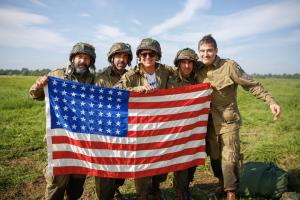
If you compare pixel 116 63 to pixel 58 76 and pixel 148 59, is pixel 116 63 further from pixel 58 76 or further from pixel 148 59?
pixel 58 76

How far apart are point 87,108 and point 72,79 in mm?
627

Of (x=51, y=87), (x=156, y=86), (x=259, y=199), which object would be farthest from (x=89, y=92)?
(x=259, y=199)

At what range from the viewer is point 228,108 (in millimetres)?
5707

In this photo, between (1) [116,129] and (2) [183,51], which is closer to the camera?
(1) [116,129]

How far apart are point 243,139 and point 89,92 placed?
7.71 metres

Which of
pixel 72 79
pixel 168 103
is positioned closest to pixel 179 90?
pixel 168 103

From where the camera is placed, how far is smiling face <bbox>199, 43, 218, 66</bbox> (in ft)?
18.5

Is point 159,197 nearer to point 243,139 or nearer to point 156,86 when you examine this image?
point 156,86

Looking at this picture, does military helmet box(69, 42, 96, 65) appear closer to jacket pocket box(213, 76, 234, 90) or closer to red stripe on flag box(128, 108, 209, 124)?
red stripe on flag box(128, 108, 209, 124)

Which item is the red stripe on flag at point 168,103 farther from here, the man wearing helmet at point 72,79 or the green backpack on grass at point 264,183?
the green backpack on grass at point 264,183

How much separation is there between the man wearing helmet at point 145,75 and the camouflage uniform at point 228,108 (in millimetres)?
999

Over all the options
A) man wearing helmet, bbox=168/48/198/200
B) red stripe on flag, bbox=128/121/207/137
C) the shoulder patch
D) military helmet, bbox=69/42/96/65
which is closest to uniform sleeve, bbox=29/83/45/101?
military helmet, bbox=69/42/96/65

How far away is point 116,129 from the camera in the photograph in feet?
17.5

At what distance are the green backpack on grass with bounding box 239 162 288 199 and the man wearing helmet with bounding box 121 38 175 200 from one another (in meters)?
2.07
